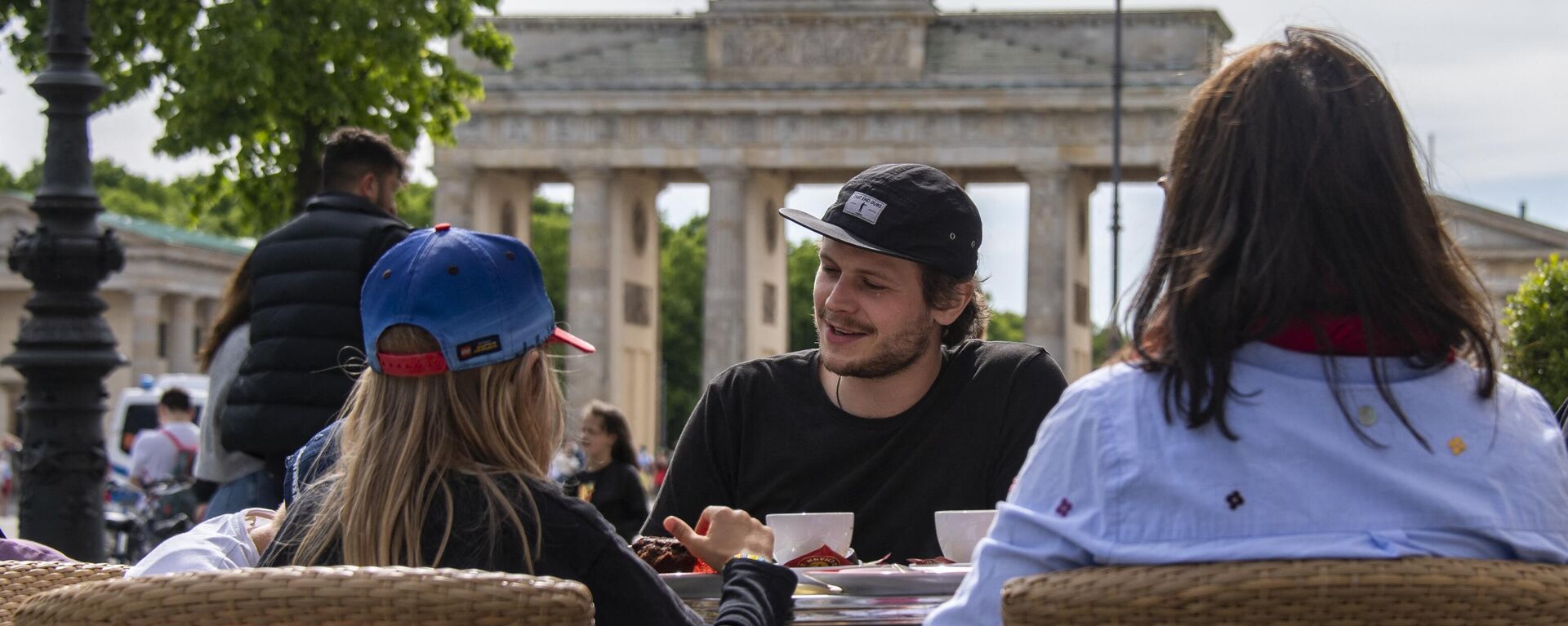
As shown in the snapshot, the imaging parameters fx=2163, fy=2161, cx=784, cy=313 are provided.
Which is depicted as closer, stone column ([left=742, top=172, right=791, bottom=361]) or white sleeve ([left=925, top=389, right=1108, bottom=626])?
white sleeve ([left=925, top=389, right=1108, bottom=626])

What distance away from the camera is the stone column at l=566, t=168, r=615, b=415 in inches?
2339

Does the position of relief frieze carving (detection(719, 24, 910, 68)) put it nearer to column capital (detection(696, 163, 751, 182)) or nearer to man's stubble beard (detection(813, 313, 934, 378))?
column capital (detection(696, 163, 751, 182))

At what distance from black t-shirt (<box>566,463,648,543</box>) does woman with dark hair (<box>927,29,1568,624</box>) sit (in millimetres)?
10314

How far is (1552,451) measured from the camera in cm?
271

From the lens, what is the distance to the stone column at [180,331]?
78125 mm

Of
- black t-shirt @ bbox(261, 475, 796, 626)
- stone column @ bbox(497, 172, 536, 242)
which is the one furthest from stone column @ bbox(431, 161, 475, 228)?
black t-shirt @ bbox(261, 475, 796, 626)

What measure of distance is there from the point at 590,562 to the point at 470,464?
0.84 ft

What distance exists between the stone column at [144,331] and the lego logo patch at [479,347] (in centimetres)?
7489

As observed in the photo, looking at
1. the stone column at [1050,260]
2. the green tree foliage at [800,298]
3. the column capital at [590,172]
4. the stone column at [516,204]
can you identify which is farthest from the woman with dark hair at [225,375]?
the green tree foliage at [800,298]

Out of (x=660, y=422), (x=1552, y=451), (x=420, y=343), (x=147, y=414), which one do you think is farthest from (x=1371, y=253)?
(x=660, y=422)

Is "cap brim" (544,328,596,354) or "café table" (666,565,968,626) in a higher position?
"cap brim" (544,328,596,354)

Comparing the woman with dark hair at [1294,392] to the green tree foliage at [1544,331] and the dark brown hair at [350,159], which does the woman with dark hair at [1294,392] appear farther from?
the green tree foliage at [1544,331]

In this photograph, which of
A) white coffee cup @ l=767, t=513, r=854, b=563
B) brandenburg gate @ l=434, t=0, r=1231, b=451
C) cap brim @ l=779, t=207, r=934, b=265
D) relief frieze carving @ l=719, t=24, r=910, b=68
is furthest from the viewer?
relief frieze carving @ l=719, t=24, r=910, b=68

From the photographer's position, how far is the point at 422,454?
132 inches
